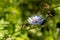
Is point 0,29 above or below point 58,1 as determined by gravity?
below


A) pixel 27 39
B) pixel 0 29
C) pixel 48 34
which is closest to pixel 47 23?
pixel 48 34

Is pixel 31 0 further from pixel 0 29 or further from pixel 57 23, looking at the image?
pixel 0 29

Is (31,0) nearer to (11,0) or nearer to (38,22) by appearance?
(11,0)

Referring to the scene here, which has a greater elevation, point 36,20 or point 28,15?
point 28,15

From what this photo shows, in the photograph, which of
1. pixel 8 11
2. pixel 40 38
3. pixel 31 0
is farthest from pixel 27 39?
pixel 31 0

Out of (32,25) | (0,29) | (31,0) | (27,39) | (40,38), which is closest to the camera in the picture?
(0,29)

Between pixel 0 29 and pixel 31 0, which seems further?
pixel 31 0

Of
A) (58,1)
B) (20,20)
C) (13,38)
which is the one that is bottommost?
(13,38)

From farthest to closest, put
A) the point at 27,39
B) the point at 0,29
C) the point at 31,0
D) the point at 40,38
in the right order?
the point at 31,0 < the point at 40,38 < the point at 27,39 < the point at 0,29

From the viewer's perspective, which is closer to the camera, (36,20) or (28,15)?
(36,20)
